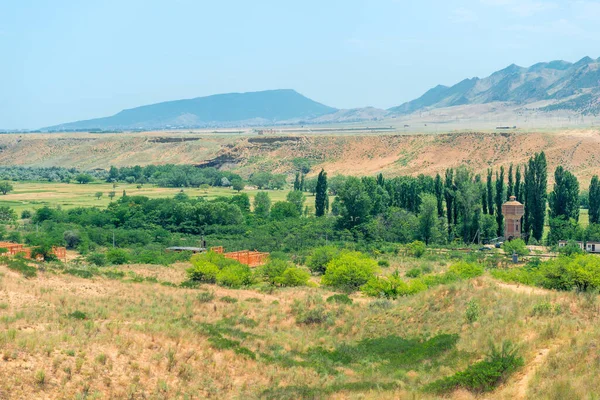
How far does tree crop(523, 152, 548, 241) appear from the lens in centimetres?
5325

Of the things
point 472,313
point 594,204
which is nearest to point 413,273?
point 472,313

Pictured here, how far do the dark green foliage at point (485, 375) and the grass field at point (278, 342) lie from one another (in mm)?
315

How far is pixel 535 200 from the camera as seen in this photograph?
175 feet

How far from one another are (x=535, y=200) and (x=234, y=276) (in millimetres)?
26708

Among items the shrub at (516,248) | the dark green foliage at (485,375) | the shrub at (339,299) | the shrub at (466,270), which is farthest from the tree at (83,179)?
the dark green foliage at (485,375)

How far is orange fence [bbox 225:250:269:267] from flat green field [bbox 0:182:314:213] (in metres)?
34.9

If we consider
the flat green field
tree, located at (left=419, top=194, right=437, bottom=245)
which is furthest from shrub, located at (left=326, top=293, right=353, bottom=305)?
the flat green field

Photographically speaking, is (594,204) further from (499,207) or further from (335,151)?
(335,151)

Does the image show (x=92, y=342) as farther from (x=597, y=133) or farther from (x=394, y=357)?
(x=597, y=133)

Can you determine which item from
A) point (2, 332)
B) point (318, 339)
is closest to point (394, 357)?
point (318, 339)

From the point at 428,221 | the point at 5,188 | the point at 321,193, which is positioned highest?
the point at 321,193

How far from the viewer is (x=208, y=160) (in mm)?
147750

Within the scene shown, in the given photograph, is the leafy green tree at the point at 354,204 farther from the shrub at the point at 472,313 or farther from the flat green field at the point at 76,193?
the shrub at the point at 472,313

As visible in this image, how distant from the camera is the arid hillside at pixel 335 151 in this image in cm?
11481
